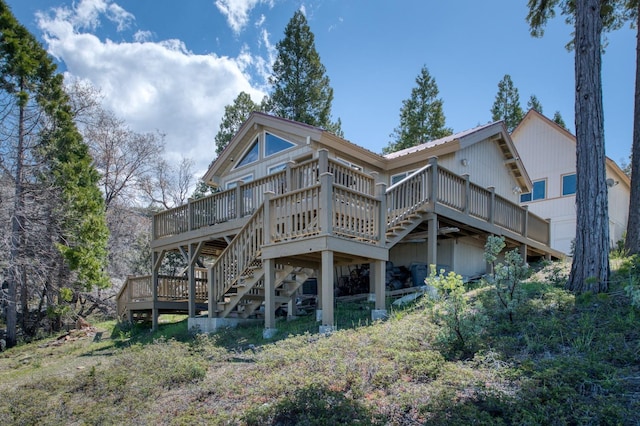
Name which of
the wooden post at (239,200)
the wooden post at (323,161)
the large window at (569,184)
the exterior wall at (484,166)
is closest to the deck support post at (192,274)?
the wooden post at (239,200)

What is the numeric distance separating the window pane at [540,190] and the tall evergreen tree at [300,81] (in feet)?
41.7

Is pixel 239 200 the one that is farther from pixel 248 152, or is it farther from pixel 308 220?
pixel 248 152

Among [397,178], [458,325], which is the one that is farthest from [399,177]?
[458,325]

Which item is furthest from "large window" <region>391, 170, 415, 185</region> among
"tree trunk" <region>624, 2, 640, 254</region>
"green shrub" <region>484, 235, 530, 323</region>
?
"green shrub" <region>484, 235, 530, 323</region>

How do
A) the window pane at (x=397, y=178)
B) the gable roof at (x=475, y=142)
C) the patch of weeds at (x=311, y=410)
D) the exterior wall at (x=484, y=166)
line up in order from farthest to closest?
the window pane at (x=397, y=178) < the exterior wall at (x=484, y=166) < the gable roof at (x=475, y=142) < the patch of weeds at (x=311, y=410)

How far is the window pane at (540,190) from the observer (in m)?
20.6

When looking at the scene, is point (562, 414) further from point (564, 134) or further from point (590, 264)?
point (564, 134)

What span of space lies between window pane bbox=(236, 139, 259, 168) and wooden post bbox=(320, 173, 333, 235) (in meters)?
7.81

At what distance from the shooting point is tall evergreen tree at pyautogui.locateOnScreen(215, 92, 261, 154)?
92.1ft

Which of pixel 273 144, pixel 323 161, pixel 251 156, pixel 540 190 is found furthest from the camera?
pixel 540 190

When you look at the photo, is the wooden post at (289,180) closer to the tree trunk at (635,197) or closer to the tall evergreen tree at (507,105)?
the tree trunk at (635,197)

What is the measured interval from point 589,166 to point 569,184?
13389 millimetres

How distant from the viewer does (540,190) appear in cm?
2072

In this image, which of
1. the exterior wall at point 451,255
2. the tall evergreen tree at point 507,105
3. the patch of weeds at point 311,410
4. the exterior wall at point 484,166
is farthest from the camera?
the tall evergreen tree at point 507,105
